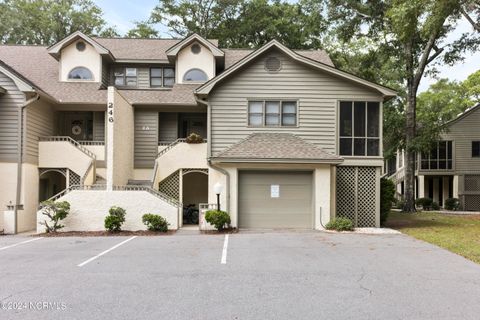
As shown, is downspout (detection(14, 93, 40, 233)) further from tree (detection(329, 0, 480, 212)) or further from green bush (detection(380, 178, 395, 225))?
tree (detection(329, 0, 480, 212))

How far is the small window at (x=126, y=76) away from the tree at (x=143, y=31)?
46.3 ft

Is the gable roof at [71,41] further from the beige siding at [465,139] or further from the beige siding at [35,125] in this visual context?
the beige siding at [465,139]

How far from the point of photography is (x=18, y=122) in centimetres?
1517

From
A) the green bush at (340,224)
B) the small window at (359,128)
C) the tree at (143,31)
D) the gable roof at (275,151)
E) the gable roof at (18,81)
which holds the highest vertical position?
the tree at (143,31)

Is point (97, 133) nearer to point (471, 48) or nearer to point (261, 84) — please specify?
point (261, 84)

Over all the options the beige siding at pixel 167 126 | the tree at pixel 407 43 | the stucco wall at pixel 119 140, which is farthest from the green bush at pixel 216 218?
the tree at pixel 407 43

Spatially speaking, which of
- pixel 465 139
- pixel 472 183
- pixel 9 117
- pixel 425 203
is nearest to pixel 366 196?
pixel 9 117

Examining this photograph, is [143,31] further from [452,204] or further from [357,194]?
[452,204]

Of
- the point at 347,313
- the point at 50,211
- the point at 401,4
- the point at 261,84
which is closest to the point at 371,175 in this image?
the point at 261,84

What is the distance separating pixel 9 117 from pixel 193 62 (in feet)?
27.7

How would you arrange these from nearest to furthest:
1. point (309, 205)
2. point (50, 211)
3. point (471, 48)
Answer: point (50, 211), point (309, 205), point (471, 48)

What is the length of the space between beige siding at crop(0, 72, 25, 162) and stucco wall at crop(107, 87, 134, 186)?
362cm

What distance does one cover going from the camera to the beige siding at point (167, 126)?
62.6 ft

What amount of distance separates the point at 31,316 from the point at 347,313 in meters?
4.34
